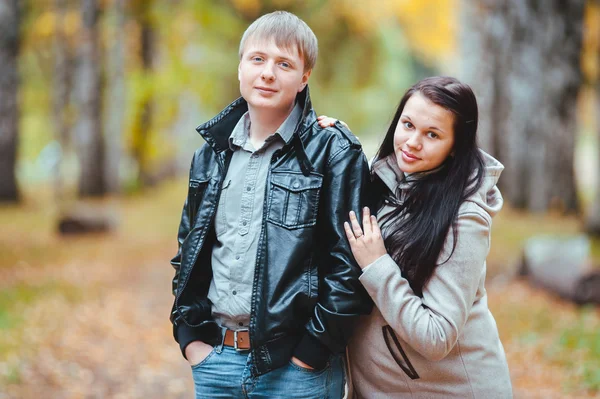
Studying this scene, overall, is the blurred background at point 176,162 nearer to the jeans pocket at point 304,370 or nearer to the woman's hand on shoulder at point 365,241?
the woman's hand on shoulder at point 365,241

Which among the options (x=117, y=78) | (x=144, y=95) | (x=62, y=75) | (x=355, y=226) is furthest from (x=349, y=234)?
(x=62, y=75)

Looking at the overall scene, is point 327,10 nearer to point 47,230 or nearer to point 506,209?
point 506,209

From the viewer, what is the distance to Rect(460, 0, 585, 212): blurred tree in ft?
40.9

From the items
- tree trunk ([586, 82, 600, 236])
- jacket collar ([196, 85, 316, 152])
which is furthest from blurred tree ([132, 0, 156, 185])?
jacket collar ([196, 85, 316, 152])

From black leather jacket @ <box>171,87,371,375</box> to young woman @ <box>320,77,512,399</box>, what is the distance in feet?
0.30

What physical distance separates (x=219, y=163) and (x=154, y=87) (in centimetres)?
1272

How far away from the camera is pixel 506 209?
1376cm

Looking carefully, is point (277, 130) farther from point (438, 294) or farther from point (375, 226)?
point (438, 294)

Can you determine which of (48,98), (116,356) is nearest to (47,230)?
(116,356)

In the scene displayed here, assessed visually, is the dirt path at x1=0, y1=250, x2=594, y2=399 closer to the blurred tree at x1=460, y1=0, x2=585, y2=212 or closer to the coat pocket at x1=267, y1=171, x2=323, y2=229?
the coat pocket at x1=267, y1=171, x2=323, y2=229

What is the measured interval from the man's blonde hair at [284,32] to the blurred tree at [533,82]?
10.5m

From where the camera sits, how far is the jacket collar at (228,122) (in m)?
2.50

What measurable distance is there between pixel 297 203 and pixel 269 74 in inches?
19.1

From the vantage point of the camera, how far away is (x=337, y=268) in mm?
2338
